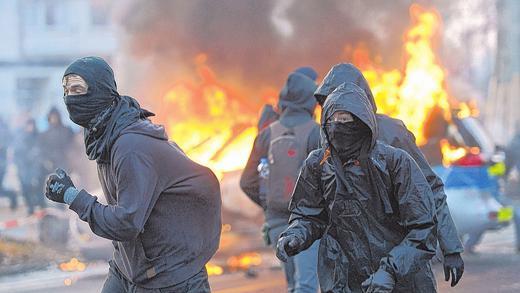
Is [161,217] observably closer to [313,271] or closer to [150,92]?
[313,271]

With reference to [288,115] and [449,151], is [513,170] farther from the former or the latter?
[288,115]

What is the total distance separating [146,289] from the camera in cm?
390

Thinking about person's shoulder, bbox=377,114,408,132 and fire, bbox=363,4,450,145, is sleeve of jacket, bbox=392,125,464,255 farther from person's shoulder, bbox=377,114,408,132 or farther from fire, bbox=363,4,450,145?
fire, bbox=363,4,450,145

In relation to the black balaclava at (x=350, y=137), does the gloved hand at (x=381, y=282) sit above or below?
below

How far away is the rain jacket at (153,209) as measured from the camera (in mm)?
3713

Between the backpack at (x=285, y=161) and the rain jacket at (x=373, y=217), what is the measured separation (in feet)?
6.53

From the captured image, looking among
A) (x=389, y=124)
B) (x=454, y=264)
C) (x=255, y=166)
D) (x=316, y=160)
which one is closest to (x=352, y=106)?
(x=316, y=160)

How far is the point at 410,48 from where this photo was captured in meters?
14.7

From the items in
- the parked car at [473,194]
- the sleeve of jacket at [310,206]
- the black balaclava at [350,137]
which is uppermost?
the black balaclava at [350,137]

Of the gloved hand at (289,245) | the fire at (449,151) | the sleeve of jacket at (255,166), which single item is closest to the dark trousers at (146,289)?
the gloved hand at (289,245)

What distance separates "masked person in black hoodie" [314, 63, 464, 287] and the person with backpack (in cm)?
119

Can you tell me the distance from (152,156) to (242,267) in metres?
5.69

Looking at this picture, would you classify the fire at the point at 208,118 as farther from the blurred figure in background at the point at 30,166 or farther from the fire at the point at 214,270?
the fire at the point at 214,270

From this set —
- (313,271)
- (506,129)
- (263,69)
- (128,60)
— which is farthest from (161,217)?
(506,129)
